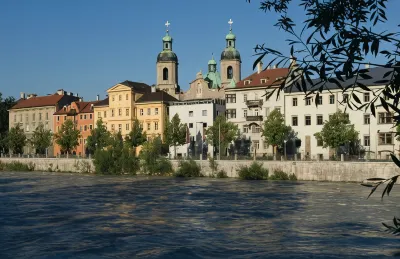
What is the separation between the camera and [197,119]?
86.9 meters

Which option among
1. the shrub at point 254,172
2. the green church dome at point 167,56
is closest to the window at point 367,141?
the shrub at point 254,172

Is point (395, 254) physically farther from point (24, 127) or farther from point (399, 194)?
point (24, 127)

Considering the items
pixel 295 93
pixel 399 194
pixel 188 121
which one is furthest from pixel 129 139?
pixel 399 194

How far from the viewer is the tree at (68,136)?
9606 cm

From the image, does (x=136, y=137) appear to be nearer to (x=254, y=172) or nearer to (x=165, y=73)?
(x=254, y=172)

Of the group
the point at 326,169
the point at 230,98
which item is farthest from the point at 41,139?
the point at 326,169

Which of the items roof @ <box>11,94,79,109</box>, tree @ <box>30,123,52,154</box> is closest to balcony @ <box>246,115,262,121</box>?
tree @ <box>30,123,52,154</box>

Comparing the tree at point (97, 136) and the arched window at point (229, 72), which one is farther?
the arched window at point (229, 72)

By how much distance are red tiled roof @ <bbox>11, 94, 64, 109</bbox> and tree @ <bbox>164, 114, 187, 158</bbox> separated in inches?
1416

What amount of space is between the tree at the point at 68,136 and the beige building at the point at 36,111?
9.47m

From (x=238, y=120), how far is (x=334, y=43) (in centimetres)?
7417

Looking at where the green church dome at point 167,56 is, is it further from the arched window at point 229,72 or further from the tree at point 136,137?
the tree at point 136,137

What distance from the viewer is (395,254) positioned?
18.8 meters

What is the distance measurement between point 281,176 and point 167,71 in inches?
2544
